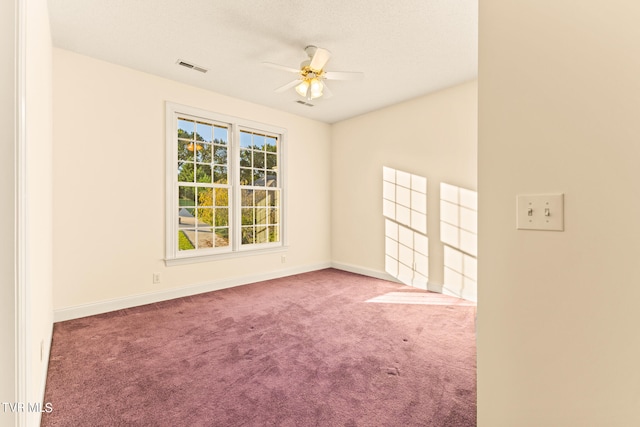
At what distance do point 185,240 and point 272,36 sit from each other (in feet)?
9.02

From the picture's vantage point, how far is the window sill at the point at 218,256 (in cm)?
385

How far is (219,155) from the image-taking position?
4355 mm

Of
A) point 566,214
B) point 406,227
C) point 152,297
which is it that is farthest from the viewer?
point 406,227

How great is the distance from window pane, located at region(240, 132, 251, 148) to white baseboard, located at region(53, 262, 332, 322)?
6.70 feet

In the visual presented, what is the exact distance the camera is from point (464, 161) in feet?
12.8

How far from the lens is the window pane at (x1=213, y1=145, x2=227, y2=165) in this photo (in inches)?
170

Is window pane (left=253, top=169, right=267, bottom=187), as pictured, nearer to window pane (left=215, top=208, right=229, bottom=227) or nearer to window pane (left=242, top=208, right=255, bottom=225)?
window pane (left=242, top=208, right=255, bottom=225)

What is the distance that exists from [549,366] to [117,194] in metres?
4.00

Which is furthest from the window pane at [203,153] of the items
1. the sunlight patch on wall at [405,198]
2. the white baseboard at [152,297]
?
the sunlight patch on wall at [405,198]

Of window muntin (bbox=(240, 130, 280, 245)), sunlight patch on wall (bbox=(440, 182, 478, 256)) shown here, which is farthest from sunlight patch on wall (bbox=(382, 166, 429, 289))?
window muntin (bbox=(240, 130, 280, 245))

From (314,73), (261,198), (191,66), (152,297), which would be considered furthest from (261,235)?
(314,73)

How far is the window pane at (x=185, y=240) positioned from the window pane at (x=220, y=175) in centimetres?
81

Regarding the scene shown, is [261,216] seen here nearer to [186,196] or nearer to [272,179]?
[272,179]
